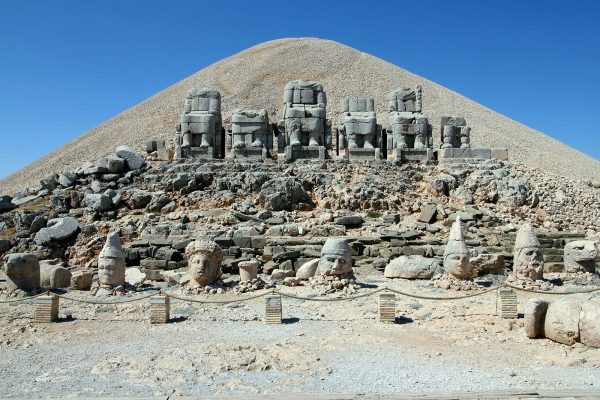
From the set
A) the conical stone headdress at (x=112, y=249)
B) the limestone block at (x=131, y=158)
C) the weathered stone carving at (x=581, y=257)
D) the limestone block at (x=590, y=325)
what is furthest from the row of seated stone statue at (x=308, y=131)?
the limestone block at (x=590, y=325)

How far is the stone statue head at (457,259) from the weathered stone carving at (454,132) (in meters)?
9.48

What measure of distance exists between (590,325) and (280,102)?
3871cm

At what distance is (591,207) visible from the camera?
731 inches

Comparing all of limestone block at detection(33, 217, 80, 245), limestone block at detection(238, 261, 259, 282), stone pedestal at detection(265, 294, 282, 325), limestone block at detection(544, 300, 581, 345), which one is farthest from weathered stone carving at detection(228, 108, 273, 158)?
limestone block at detection(544, 300, 581, 345)

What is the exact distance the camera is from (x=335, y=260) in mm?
11836

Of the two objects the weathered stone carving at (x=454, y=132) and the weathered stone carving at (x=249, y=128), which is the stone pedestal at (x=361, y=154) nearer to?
the weathered stone carving at (x=249, y=128)

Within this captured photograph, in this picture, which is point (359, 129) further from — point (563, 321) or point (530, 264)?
point (563, 321)

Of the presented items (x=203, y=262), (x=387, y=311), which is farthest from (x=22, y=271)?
(x=387, y=311)

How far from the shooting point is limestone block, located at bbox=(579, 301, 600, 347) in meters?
7.28

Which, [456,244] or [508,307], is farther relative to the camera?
[456,244]

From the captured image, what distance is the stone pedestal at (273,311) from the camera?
30.4ft

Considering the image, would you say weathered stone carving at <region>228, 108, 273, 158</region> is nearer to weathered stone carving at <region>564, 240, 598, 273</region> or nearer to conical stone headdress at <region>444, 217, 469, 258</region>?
conical stone headdress at <region>444, 217, 469, 258</region>

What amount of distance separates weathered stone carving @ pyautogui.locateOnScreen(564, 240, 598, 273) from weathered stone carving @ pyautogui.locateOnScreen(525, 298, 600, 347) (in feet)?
19.8

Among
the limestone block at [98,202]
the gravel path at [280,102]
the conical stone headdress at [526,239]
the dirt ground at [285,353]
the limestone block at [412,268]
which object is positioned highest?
the gravel path at [280,102]
